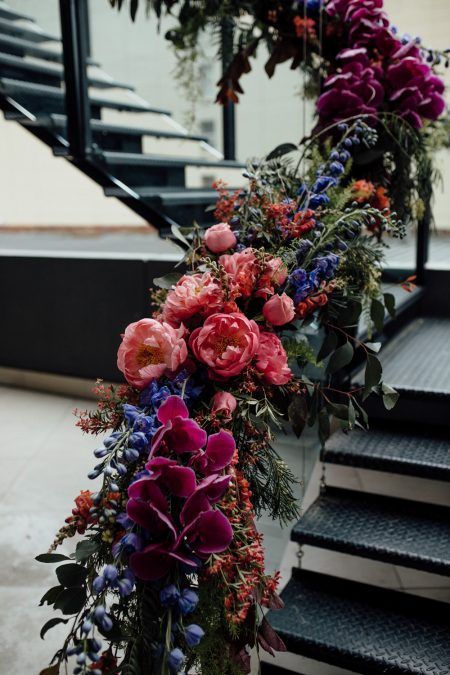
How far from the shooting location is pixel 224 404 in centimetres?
101

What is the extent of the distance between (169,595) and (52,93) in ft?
8.45

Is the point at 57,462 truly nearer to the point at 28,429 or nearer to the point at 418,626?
the point at 28,429

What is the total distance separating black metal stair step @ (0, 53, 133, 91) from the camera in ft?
10.6

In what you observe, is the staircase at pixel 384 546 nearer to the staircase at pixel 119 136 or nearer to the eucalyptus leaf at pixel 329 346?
the eucalyptus leaf at pixel 329 346

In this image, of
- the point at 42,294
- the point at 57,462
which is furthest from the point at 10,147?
the point at 57,462

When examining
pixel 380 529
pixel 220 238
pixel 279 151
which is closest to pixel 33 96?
pixel 279 151

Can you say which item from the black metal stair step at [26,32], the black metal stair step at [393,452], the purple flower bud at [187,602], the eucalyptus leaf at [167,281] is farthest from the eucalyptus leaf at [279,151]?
the black metal stair step at [26,32]

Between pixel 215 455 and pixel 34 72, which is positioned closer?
pixel 215 455

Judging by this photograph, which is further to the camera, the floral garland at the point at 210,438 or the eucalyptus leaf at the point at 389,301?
the eucalyptus leaf at the point at 389,301

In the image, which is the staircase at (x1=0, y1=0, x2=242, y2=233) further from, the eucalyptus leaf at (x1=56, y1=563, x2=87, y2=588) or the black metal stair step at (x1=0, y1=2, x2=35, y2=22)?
the eucalyptus leaf at (x1=56, y1=563, x2=87, y2=588)

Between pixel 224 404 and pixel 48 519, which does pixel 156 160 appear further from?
pixel 224 404

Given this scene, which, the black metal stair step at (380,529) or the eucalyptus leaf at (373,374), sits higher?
the eucalyptus leaf at (373,374)

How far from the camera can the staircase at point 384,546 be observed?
5.02ft

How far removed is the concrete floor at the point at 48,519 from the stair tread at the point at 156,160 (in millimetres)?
1346
